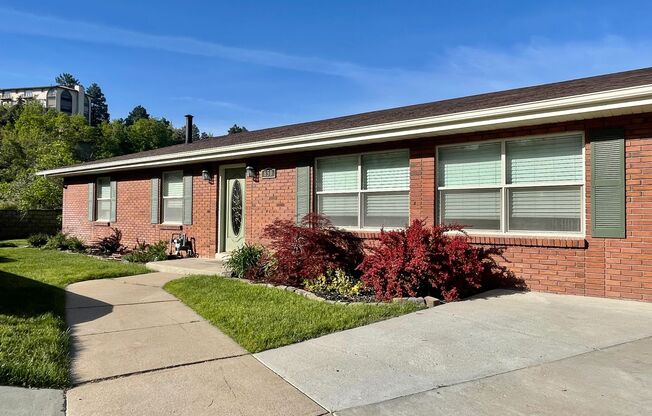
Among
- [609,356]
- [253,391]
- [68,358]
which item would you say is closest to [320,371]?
[253,391]

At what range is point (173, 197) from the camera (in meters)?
12.6

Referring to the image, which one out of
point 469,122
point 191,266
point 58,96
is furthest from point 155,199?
point 58,96

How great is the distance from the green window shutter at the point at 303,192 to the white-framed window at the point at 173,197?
4377mm

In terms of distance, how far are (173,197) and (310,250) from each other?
6234mm

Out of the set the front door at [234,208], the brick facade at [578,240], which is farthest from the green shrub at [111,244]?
the brick facade at [578,240]

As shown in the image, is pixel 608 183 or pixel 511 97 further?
pixel 511 97

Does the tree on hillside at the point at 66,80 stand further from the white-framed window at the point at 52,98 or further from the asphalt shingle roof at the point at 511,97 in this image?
the asphalt shingle roof at the point at 511,97

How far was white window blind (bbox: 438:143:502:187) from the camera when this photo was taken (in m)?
7.31

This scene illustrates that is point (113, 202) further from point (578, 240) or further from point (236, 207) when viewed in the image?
point (578, 240)

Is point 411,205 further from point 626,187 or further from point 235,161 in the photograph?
point 235,161

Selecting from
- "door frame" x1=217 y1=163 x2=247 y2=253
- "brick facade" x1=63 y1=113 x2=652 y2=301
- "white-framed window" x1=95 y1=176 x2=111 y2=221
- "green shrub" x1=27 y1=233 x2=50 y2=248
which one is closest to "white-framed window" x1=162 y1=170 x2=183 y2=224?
"door frame" x1=217 y1=163 x2=247 y2=253

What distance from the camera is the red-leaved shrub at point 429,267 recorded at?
6.48m

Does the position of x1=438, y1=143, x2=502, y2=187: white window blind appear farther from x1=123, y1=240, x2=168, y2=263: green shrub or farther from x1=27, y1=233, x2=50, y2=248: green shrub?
x1=27, y1=233, x2=50, y2=248: green shrub

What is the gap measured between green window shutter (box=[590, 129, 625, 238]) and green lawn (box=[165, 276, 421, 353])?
9.36ft
